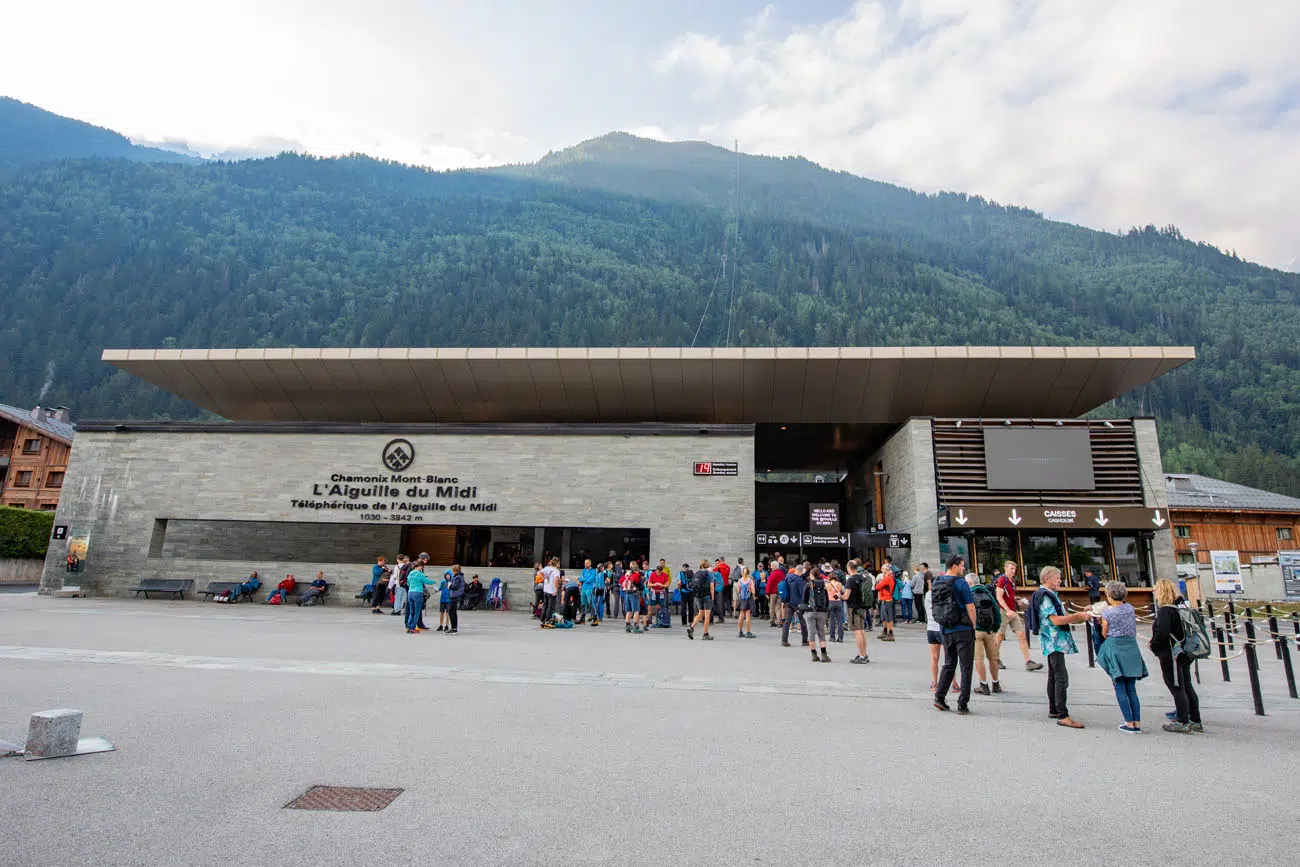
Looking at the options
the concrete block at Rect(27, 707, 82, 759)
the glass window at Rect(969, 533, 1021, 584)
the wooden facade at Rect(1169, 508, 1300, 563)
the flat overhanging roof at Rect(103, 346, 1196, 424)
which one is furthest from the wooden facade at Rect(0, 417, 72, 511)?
the wooden facade at Rect(1169, 508, 1300, 563)

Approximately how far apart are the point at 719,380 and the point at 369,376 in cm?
1220

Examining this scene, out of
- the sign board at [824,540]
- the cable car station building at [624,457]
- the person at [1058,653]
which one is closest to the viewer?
the person at [1058,653]

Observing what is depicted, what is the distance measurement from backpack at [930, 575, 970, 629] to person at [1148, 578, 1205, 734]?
5.28 ft

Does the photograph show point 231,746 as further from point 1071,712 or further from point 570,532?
point 570,532

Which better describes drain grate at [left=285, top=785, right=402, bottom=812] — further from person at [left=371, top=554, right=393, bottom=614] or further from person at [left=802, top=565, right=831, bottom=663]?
person at [left=371, top=554, right=393, bottom=614]

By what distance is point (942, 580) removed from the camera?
7.12 meters

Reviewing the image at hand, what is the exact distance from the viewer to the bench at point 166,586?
72.6 ft

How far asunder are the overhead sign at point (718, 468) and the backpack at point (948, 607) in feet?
50.7

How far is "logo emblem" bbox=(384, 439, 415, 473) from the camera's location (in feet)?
76.7

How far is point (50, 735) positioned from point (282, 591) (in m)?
19.4

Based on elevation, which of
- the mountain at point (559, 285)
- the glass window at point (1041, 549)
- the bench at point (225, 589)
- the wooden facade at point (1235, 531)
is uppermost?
the mountain at point (559, 285)

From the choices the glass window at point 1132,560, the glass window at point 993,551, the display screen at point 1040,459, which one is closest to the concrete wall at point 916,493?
the glass window at point 993,551

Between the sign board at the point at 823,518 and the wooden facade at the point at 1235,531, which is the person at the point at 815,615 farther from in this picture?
the wooden facade at the point at 1235,531

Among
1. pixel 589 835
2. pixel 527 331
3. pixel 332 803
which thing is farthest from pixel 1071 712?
pixel 527 331
